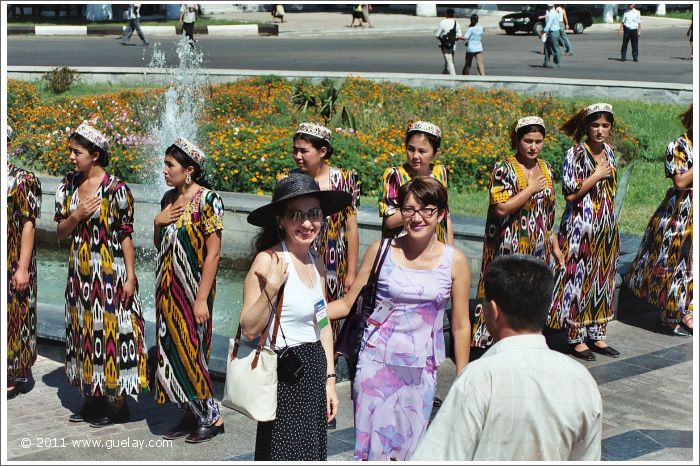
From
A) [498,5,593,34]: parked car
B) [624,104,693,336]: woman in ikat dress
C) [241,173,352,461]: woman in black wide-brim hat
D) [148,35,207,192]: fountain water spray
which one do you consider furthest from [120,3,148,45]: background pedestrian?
[241,173,352,461]: woman in black wide-brim hat

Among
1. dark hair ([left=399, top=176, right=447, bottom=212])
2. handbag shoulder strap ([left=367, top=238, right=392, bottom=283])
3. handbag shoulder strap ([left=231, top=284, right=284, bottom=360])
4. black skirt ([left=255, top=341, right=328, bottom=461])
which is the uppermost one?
dark hair ([left=399, top=176, right=447, bottom=212])

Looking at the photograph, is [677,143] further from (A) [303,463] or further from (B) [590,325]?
(A) [303,463]

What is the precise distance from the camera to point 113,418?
681 centimetres

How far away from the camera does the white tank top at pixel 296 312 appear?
4848 millimetres

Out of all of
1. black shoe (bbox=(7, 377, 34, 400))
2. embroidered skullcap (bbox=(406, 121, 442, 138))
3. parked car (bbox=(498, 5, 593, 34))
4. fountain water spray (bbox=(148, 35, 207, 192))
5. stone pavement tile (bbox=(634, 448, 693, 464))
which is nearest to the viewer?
stone pavement tile (bbox=(634, 448, 693, 464))

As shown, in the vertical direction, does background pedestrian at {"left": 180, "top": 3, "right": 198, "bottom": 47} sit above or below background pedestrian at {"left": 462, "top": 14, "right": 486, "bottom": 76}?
above

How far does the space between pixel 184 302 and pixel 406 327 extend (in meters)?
1.74

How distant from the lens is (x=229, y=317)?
31.4 ft

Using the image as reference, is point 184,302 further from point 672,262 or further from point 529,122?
point 672,262

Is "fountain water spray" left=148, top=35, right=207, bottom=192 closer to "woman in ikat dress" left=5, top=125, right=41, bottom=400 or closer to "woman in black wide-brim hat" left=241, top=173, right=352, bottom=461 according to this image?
"woman in ikat dress" left=5, top=125, right=41, bottom=400

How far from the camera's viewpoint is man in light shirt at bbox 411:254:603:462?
3260 millimetres

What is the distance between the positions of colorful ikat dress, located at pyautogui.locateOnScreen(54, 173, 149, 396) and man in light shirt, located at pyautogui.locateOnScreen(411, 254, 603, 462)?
3697 millimetres

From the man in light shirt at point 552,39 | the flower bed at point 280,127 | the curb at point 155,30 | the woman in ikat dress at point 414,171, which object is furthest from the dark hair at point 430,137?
the curb at point 155,30

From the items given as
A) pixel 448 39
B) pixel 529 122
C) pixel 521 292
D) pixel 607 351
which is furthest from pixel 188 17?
pixel 521 292
